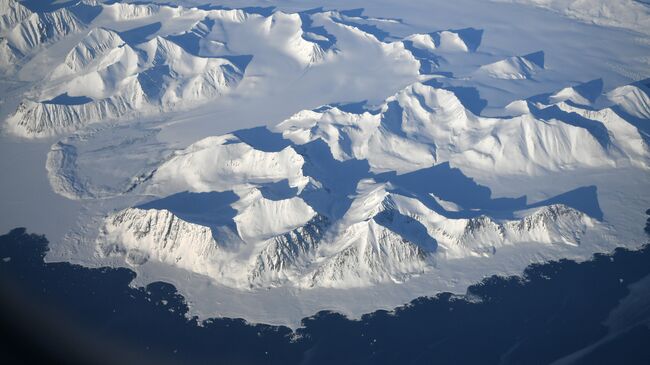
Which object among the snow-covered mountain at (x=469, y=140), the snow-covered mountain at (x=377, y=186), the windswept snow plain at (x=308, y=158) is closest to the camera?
the snow-covered mountain at (x=377, y=186)

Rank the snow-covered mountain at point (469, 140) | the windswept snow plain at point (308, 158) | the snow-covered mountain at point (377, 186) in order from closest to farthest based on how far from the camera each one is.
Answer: the snow-covered mountain at point (377, 186) < the windswept snow plain at point (308, 158) < the snow-covered mountain at point (469, 140)

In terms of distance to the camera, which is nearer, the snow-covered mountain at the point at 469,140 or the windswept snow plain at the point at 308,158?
the windswept snow plain at the point at 308,158

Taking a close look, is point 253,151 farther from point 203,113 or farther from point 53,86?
point 53,86

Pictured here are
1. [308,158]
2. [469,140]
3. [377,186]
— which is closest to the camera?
[377,186]

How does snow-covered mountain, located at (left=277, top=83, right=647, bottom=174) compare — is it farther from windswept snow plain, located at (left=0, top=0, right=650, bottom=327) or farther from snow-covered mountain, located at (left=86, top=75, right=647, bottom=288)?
windswept snow plain, located at (left=0, top=0, right=650, bottom=327)

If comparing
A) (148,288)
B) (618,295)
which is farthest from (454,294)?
(148,288)

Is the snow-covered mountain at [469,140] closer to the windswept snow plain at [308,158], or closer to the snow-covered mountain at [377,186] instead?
the snow-covered mountain at [377,186]

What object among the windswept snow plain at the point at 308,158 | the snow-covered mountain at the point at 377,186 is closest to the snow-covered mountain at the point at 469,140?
the snow-covered mountain at the point at 377,186

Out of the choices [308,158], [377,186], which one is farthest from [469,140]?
[308,158]

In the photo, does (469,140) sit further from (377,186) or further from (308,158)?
(308,158)
